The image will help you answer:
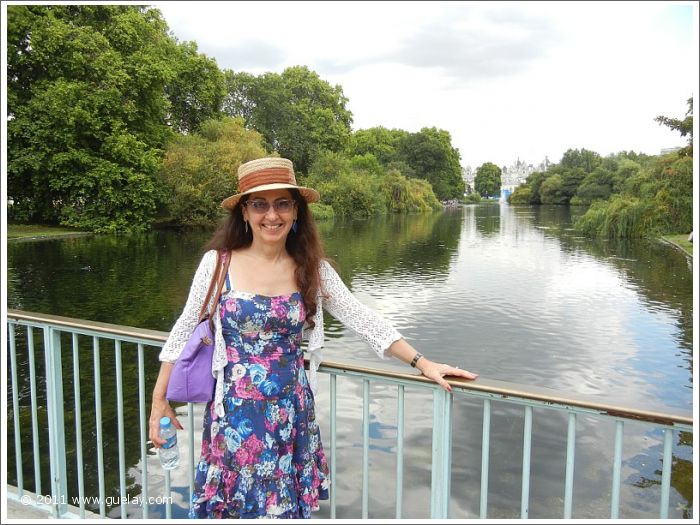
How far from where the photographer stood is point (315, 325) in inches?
86.7

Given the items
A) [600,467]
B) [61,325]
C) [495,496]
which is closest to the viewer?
[61,325]

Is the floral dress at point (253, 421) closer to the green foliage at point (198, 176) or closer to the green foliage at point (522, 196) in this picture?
the green foliage at point (198, 176)

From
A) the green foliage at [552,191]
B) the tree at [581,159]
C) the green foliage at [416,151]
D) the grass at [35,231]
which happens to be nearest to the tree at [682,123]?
the grass at [35,231]

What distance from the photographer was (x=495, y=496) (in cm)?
498

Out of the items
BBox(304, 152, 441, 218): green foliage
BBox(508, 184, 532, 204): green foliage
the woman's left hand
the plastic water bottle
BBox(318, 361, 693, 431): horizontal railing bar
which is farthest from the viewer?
BBox(508, 184, 532, 204): green foliage

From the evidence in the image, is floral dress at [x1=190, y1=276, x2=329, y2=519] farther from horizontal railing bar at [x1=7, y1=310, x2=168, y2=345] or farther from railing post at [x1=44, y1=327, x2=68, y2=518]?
railing post at [x1=44, y1=327, x2=68, y2=518]

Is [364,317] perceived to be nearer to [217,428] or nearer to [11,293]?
[217,428]

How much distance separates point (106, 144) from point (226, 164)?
5.72 meters

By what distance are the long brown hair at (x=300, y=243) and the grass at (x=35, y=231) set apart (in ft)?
72.8

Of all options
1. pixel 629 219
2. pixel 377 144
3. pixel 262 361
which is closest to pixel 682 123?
pixel 629 219

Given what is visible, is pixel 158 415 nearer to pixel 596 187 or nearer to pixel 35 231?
pixel 35 231

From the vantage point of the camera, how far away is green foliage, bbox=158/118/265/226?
2753 centimetres

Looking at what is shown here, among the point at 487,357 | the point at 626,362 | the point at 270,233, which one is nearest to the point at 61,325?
the point at 270,233

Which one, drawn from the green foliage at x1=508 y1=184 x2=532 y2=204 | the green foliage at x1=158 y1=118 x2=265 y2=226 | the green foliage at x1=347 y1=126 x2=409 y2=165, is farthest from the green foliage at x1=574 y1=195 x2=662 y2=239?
the green foliage at x1=508 y1=184 x2=532 y2=204
